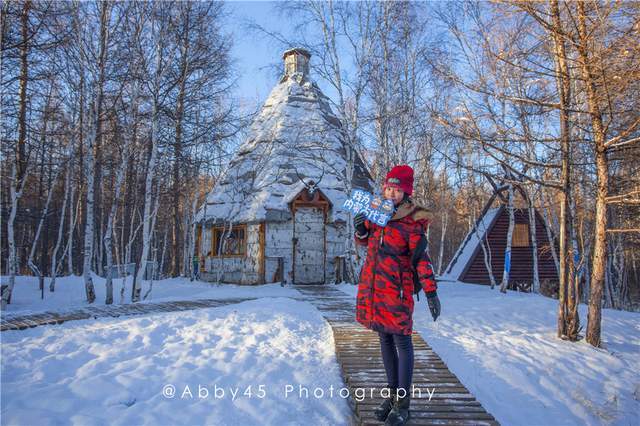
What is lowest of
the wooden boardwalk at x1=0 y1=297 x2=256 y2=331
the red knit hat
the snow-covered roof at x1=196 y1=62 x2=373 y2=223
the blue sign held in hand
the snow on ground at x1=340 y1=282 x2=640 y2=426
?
the snow on ground at x1=340 y1=282 x2=640 y2=426

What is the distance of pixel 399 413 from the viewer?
2896 millimetres

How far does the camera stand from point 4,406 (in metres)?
3.13

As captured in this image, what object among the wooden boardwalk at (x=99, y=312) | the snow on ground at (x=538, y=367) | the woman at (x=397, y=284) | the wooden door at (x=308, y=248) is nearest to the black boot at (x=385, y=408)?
the woman at (x=397, y=284)

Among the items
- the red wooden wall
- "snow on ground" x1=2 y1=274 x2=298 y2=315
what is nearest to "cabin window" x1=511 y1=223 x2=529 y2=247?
the red wooden wall

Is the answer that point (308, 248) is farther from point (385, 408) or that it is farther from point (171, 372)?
point (385, 408)

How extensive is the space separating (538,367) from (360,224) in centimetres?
325

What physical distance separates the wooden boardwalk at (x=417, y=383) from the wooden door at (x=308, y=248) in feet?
22.9

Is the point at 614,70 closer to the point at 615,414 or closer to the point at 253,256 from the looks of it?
the point at 615,414

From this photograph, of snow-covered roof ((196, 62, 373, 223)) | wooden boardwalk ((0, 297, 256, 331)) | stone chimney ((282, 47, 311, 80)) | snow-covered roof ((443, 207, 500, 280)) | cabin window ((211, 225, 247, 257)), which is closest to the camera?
wooden boardwalk ((0, 297, 256, 331))

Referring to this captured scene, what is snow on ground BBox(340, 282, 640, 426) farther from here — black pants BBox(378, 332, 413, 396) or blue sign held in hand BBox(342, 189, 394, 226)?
blue sign held in hand BBox(342, 189, 394, 226)

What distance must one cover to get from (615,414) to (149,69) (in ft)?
33.4

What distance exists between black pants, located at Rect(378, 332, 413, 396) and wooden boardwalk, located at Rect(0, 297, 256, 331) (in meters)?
4.96

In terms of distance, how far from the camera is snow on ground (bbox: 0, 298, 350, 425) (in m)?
3.17

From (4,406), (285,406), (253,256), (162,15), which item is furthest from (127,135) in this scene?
(285,406)
